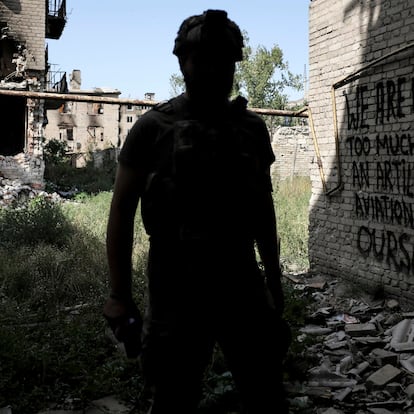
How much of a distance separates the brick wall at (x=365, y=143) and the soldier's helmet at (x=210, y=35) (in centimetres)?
397

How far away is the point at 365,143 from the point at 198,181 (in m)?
4.55

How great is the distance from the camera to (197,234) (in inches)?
65.9

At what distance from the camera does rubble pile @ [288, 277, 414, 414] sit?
345cm

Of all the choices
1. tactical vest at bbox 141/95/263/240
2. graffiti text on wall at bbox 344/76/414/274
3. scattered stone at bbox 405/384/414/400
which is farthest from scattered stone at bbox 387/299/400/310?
tactical vest at bbox 141/95/263/240

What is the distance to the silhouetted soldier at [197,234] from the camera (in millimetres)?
1665

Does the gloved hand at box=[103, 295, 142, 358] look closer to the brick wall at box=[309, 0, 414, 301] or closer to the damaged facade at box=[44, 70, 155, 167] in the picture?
the brick wall at box=[309, 0, 414, 301]

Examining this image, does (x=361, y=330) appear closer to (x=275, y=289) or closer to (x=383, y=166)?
(x=383, y=166)

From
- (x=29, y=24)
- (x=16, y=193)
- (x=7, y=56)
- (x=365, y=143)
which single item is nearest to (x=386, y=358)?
(x=365, y=143)

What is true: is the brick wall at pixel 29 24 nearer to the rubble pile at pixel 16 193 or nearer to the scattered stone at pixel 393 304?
the rubble pile at pixel 16 193

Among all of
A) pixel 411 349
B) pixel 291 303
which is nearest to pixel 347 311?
pixel 291 303

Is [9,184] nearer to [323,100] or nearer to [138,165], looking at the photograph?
[323,100]

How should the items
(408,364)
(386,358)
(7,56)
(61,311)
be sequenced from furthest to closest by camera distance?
(7,56) < (61,311) < (386,358) < (408,364)

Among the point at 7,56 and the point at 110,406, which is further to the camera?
the point at 7,56

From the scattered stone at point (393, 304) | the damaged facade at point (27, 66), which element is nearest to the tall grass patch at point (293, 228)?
the scattered stone at point (393, 304)
